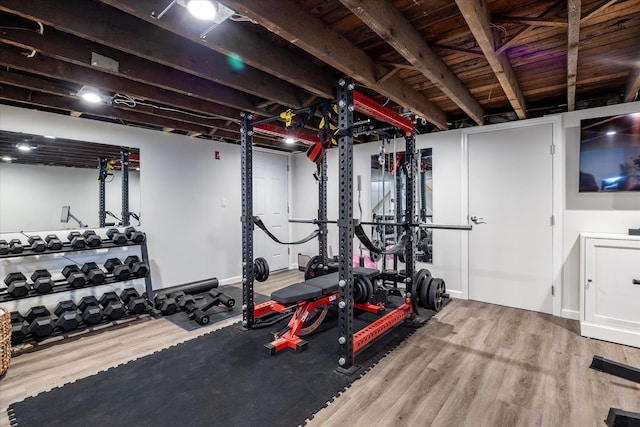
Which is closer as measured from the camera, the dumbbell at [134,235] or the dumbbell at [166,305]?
the dumbbell at [166,305]

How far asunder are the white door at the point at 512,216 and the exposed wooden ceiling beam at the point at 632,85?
27.0 inches

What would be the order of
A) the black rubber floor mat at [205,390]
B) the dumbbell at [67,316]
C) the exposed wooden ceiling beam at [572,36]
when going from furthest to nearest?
the dumbbell at [67,316] → the black rubber floor mat at [205,390] → the exposed wooden ceiling beam at [572,36]

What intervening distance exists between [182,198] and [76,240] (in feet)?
4.82

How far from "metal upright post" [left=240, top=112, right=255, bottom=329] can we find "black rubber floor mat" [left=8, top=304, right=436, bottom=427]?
441 millimetres

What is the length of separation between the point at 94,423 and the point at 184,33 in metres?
2.41

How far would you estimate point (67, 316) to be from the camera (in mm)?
3057

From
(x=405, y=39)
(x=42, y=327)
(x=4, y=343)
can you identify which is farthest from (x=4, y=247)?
(x=405, y=39)

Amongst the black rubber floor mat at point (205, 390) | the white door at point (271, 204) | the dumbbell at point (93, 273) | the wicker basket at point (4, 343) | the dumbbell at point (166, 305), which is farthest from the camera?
the white door at point (271, 204)

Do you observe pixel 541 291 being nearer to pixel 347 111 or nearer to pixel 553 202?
pixel 553 202

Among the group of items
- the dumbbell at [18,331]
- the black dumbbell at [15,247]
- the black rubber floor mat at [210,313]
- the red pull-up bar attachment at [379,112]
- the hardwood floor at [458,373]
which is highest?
the red pull-up bar attachment at [379,112]

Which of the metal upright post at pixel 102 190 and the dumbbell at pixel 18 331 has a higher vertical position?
the metal upright post at pixel 102 190

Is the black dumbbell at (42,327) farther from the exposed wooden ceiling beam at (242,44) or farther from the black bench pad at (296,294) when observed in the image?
the exposed wooden ceiling beam at (242,44)

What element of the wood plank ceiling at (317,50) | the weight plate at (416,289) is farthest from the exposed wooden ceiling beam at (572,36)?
the weight plate at (416,289)

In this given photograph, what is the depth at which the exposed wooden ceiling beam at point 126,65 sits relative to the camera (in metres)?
1.92
